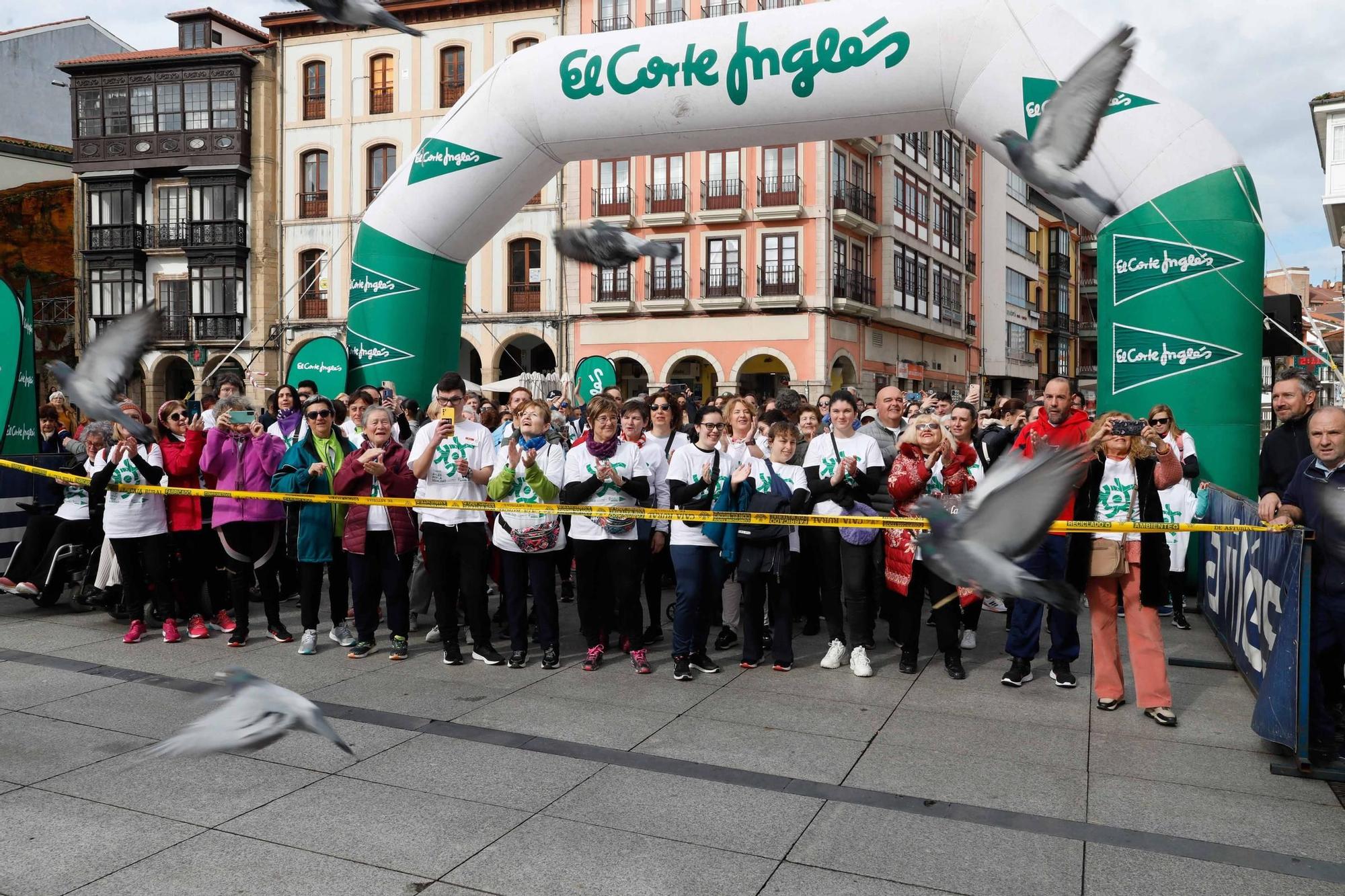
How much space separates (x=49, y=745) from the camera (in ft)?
16.4

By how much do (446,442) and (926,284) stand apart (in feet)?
114

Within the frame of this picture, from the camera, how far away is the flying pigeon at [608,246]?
633 cm

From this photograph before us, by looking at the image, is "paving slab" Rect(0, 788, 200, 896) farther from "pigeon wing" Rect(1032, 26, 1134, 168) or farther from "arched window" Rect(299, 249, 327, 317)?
"arched window" Rect(299, 249, 327, 317)

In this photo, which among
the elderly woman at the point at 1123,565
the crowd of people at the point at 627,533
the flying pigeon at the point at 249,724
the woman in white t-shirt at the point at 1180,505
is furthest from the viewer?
the woman in white t-shirt at the point at 1180,505

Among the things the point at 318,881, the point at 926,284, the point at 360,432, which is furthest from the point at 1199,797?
the point at 926,284

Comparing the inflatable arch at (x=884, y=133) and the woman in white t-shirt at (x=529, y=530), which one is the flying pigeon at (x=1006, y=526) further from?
the inflatable arch at (x=884, y=133)

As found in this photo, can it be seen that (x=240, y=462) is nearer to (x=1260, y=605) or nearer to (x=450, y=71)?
(x=1260, y=605)

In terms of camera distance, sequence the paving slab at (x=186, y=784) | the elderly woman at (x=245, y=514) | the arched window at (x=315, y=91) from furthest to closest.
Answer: the arched window at (x=315, y=91) < the elderly woman at (x=245, y=514) < the paving slab at (x=186, y=784)

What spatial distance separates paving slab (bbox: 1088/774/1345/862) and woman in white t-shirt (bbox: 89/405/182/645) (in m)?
6.12

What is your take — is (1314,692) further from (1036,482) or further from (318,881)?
(318,881)

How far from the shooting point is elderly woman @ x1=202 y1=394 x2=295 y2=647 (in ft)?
23.8

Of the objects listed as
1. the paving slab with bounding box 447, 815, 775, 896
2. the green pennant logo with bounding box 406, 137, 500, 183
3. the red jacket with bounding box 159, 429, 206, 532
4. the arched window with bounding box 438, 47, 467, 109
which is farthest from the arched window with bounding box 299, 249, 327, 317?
the paving slab with bounding box 447, 815, 775, 896

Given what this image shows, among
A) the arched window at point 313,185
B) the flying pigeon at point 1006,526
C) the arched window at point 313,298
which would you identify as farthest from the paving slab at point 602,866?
the arched window at point 313,185

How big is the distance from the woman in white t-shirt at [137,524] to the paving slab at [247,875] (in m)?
3.94
